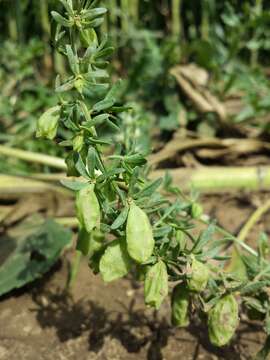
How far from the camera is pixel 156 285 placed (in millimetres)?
1076

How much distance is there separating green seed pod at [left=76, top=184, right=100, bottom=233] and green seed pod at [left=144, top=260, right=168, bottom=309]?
15cm

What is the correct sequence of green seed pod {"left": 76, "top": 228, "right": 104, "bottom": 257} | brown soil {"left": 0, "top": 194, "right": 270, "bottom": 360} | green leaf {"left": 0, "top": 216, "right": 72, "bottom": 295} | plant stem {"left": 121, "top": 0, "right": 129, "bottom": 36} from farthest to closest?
plant stem {"left": 121, "top": 0, "right": 129, "bottom": 36} < green leaf {"left": 0, "top": 216, "right": 72, "bottom": 295} < brown soil {"left": 0, "top": 194, "right": 270, "bottom": 360} < green seed pod {"left": 76, "top": 228, "right": 104, "bottom": 257}

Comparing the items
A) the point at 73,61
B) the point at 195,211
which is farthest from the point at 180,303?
the point at 73,61

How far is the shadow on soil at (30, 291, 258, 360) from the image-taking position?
1401 mm

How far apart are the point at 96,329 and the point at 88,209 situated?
0.56 m

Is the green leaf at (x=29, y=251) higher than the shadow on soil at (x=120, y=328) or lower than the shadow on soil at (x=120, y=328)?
higher

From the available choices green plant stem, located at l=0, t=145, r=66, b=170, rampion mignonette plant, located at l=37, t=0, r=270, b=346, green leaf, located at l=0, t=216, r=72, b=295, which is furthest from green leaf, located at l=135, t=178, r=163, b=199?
green plant stem, located at l=0, t=145, r=66, b=170

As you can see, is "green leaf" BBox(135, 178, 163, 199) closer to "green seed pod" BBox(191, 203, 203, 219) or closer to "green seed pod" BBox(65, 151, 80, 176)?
"green seed pod" BBox(65, 151, 80, 176)

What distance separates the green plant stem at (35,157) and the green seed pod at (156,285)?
39.2 inches

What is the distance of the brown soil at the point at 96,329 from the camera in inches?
54.6

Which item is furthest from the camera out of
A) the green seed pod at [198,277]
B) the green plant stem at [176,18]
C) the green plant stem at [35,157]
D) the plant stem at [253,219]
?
the green plant stem at [176,18]

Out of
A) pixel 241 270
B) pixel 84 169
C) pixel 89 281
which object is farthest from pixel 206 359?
pixel 84 169

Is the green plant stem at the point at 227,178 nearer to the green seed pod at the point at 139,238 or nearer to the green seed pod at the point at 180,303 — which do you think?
the green seed pod at the point at 180,303

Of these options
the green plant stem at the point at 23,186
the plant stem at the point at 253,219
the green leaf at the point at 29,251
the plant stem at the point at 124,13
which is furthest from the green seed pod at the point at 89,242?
the plant stem at the point at 124,13
